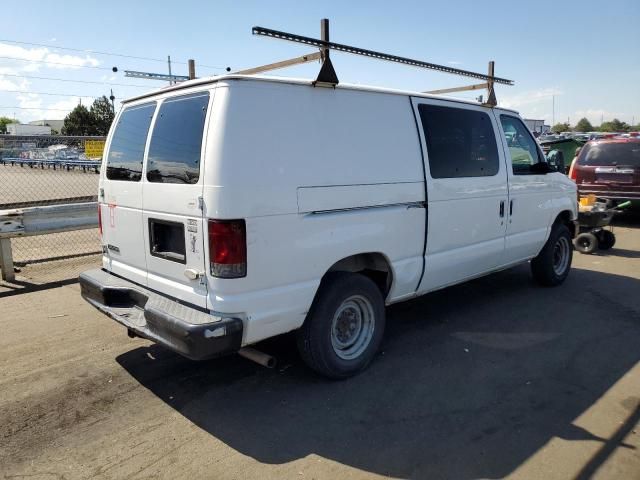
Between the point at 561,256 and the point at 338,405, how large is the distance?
4524 millimetres

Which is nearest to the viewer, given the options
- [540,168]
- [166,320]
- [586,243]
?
[166,320]

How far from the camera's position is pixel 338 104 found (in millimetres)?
3740

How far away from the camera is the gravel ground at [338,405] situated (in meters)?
2.93

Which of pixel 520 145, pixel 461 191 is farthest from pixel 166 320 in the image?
pixel 520 145

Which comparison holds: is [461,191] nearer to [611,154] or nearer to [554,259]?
[554,259]

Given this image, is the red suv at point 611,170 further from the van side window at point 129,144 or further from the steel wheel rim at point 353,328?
the van side window at point 129,144

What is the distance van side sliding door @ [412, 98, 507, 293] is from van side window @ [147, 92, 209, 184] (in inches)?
76.5

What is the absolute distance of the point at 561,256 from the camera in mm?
6715

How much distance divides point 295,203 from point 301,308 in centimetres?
74

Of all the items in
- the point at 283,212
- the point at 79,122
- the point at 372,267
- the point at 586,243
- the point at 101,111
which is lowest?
the point at 586,243

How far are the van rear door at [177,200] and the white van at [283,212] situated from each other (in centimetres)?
1

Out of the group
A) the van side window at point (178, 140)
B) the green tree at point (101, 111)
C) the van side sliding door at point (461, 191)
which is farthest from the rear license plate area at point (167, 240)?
the green tree at point (101, 111)

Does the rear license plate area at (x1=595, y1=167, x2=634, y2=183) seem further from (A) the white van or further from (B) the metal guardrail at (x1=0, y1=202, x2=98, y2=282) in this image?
(B) the metal guardrail at (x1=0, y1=202, x2=98, y2=282)

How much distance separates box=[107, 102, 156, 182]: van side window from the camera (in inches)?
155
